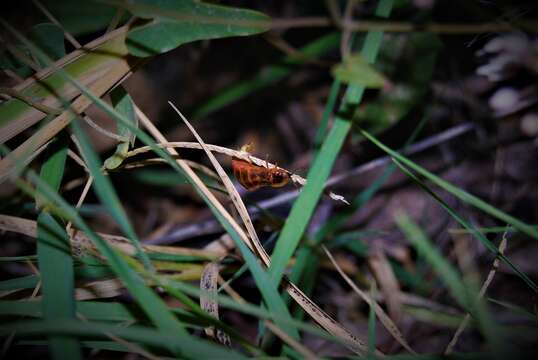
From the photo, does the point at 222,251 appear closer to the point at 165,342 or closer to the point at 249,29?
the point at 165,342

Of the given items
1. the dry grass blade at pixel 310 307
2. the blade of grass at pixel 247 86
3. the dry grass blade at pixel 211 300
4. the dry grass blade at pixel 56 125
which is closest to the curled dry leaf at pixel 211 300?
the dry grass blade at pixel 211 300

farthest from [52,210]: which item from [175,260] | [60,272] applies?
[175,260]

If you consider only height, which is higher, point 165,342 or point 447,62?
point 447,62

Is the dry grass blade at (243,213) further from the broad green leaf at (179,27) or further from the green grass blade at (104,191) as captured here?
the green grass blade at (104,191)

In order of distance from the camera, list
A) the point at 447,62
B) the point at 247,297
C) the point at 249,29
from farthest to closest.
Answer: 1. the point at 447,62
2. the point at 247,297
3. the point at 249,29

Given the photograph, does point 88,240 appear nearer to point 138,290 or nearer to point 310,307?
point 138,290

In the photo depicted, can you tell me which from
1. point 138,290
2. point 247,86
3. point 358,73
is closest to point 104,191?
point 138,290
